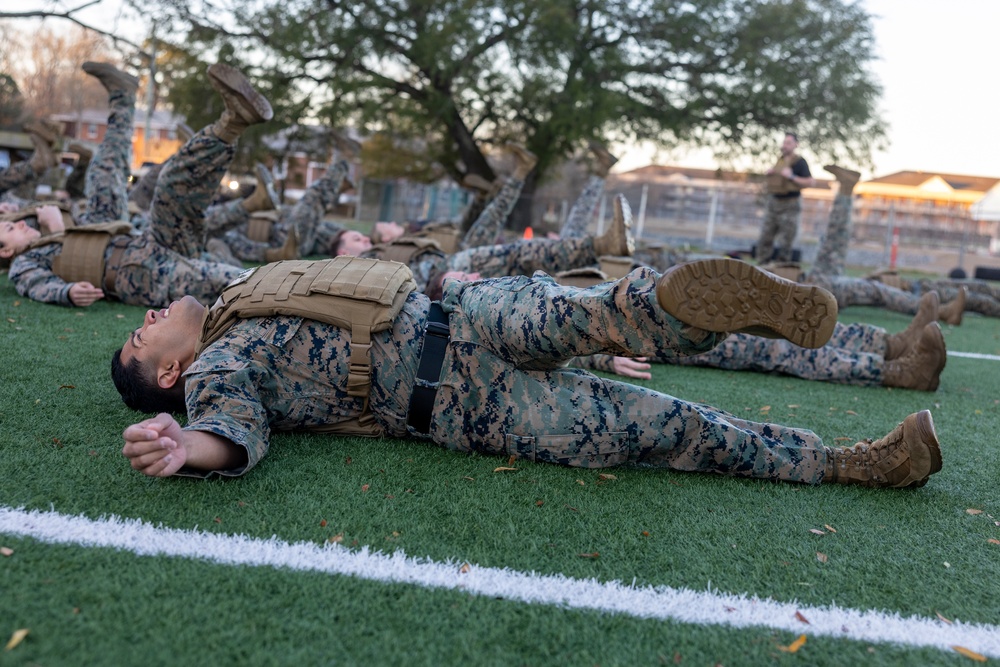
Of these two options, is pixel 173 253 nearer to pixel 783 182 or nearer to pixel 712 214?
pixel 783 182

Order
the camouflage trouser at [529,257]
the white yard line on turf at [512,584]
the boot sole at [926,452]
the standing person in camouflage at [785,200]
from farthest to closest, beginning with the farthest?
the standing person in camouflage at [785,200], the camouflage trouser at [529,257], the boot sole at [926,452], the white yard line on turf at [512,584]

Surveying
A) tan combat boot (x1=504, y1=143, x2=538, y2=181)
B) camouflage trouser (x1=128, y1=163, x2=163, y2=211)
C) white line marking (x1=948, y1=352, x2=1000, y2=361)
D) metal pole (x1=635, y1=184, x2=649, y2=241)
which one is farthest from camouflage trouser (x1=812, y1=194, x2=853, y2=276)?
metal pole (x1=635, y1=184, x2=649, y2=241)

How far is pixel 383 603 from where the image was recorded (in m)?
1.80

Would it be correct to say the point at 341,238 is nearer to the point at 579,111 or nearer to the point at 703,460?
the point at 703,460

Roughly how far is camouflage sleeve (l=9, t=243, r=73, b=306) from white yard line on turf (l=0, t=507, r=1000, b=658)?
362 centimetres

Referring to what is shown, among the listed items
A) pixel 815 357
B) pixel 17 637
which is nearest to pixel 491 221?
pixel 815 357

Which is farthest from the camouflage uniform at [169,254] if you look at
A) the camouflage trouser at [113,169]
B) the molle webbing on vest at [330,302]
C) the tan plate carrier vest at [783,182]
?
the tan plate carrier vest at [783,182]

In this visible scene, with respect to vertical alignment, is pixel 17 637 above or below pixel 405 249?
below

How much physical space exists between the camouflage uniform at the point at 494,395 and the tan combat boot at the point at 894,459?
3.3 inches

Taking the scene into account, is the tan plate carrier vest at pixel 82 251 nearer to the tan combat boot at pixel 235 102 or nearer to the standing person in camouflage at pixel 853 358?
the tan combat boot at pixel 235 102

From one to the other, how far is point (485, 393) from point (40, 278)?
4173 millimetres

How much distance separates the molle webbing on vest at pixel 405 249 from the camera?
250 inches

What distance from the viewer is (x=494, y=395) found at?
106 inches

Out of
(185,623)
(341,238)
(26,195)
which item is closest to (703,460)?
(185,623)
